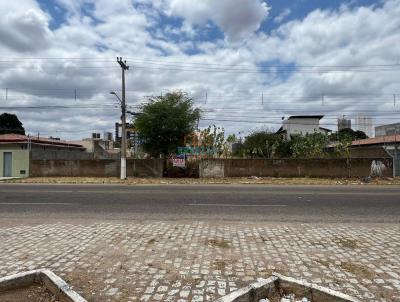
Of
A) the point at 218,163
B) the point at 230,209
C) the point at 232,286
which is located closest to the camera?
the point at 232,286

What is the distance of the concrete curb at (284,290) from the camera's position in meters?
4.25

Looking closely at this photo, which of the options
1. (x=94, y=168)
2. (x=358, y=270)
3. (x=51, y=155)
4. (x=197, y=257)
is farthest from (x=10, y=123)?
(x=358, y=270)

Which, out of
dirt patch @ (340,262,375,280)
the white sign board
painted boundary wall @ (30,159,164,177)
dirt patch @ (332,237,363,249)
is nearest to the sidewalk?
painted boundary wall @ (30,159,164,177)

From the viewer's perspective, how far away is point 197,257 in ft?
20.0

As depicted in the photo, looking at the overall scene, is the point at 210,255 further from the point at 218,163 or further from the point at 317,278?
the point at 218,163

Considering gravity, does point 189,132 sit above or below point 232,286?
above

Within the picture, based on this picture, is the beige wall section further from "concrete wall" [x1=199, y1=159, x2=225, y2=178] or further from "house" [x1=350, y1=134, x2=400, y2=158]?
"house" [x1=350, y1=134, x2=400, y2=158]

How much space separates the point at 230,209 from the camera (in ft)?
37.9

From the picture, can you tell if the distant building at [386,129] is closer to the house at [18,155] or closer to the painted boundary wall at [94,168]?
the painted boundary wall at [94,168]

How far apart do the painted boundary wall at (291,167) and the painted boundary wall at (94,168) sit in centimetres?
399

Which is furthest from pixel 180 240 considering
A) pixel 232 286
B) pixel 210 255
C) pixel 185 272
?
pixel 232 286

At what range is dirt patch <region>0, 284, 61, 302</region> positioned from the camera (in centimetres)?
442

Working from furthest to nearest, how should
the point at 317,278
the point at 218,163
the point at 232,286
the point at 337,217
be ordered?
the point at 218,163 → the point at 337,217 → the point at 317,278 → the point at 232,286

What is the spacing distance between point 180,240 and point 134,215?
136 inches
